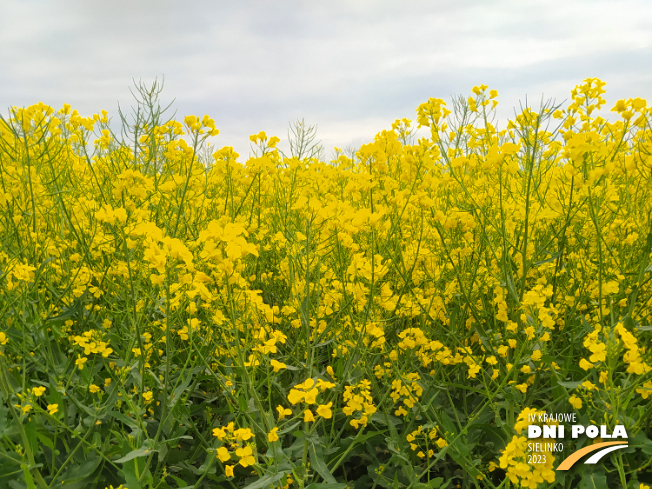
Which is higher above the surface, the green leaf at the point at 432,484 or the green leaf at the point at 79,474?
the green leaf at the point at 79,474

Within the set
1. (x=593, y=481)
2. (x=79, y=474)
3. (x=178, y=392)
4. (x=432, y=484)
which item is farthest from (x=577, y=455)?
(x=79, y=474)

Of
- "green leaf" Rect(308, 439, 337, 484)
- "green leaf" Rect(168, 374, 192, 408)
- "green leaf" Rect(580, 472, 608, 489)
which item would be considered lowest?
"green leaf" Rect(580, 472, 608, 489)

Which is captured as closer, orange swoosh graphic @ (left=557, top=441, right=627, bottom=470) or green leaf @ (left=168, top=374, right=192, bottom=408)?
green leaf @ (left=168, top=374, right=192, bottom=408)

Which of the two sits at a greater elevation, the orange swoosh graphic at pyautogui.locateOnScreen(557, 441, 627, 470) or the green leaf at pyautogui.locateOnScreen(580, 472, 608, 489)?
the orange swoosh graphic at pyautogui.locateOnScreen(557, 441, 627, 470)

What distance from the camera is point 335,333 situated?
2.13 m

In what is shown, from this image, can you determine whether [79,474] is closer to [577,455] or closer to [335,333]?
[335,333]

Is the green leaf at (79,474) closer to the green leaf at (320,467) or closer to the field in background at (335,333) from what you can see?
the field in background at (335,333)

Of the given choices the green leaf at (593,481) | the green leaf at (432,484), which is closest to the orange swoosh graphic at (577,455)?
the green leaf at (593,481)

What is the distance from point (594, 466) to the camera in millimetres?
1811

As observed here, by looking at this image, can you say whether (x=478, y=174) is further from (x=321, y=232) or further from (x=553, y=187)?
(x=321, y=232)

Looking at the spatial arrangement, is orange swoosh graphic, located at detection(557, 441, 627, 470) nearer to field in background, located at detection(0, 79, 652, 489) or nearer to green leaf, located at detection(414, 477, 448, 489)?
field in background, located at detection(0, 79, 652, 489)

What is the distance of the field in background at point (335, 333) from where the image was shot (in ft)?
5.08

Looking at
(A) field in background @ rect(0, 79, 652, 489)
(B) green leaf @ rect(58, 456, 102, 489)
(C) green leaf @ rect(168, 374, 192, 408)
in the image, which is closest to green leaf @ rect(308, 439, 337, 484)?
(A) field in background @ rect(0, 79, 652, 489)

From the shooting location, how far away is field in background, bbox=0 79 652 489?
155 cm
